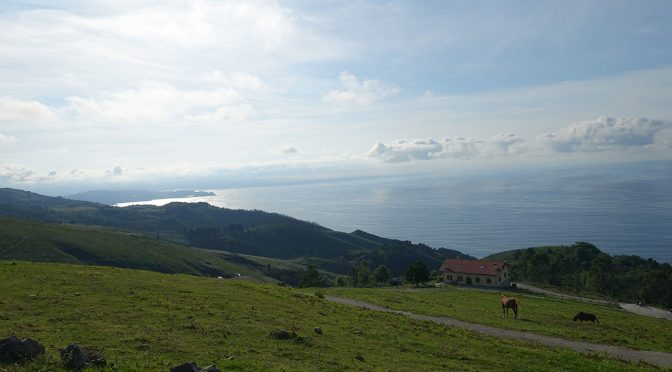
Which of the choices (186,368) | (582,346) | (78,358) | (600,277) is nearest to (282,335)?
(186,368)

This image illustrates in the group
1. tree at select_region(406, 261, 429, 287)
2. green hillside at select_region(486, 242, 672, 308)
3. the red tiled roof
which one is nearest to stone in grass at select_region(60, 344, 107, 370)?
tree at select_region(406, 261, 429, 287)

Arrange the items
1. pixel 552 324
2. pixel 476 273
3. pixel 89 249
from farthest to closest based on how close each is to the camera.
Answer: pixel 89 249 → pixel 476 273 → pixel 552 324

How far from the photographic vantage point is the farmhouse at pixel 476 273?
90.7 meters

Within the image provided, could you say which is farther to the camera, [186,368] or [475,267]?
[475,267]

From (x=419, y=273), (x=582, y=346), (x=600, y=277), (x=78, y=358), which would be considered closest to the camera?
(x=78, y=358)

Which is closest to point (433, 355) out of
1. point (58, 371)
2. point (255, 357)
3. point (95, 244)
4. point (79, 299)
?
point (255, 357)

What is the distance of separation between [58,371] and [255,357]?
713 centimetres

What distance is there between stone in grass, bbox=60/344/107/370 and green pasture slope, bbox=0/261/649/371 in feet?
1.07

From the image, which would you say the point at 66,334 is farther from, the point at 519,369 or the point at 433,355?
the point at 519,369

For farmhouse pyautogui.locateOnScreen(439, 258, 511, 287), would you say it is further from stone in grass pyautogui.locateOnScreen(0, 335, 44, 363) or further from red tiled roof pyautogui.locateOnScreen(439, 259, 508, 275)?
stone in grass pyautogui.locateOnScreen(0, 335, 44, 363)

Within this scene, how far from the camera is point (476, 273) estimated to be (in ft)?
301

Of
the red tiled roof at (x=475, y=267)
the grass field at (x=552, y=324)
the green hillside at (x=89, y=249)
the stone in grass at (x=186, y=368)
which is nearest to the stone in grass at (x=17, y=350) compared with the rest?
the stone in grass at (x=186, y=368)

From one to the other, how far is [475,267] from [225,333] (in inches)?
3142

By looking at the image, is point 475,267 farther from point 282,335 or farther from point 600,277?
point 282,335
